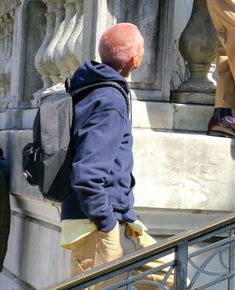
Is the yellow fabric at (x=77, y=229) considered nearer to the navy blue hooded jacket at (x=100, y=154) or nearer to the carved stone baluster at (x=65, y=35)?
the navy blue hooded jacket at (x=100, y=154)

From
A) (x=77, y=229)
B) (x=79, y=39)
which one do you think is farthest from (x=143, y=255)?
(x=79, y=39)

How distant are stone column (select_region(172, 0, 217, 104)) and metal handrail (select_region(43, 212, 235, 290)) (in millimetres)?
1689

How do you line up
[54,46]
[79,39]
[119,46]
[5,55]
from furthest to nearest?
[5,55]
[54,46]
[79,39]
[119,46]

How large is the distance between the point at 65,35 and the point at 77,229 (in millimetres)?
1913

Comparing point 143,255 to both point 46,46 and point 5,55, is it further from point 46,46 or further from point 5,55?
point 5,55

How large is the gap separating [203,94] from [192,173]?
62 cm

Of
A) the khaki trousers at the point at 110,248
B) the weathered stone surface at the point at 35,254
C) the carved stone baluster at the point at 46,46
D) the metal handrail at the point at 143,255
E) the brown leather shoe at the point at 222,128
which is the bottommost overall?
the weathered stone surface at the point at 35,254

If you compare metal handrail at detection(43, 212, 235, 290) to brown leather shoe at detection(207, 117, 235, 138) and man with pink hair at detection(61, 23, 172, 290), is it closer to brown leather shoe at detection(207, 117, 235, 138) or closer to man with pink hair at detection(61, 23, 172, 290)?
man with pink hair at detection(61, 23, 172, 290)

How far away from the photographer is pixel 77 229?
3795 mm

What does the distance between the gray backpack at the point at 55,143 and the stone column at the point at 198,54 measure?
115cm

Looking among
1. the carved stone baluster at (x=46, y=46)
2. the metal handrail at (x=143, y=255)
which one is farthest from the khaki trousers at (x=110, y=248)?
the carved stone baluster at (x=46, y=46)

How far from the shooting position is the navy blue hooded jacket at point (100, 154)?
3613 millimetres

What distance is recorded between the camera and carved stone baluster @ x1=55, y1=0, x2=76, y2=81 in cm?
535

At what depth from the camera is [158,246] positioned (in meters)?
3.26
